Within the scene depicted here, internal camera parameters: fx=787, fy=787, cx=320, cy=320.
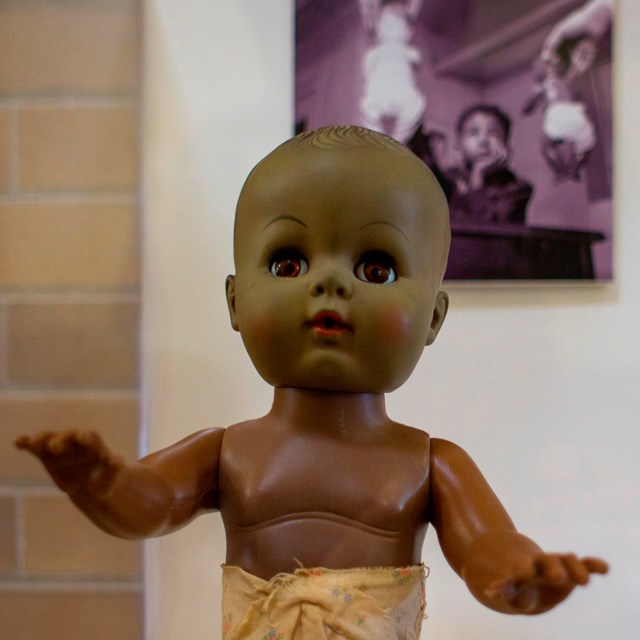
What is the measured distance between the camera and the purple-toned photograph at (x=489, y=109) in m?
1.08

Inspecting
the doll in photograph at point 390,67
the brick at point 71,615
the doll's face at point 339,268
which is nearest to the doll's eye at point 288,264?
the doll's face at point 339,268

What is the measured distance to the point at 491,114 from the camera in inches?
42.6

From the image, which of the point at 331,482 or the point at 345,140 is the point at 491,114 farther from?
the point at 331,482

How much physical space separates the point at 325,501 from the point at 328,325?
0.16m

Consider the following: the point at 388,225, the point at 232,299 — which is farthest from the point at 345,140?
the point at 232,299

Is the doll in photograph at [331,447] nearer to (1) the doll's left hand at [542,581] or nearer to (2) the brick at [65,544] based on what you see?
(1) the doll's left hand at [542,581]

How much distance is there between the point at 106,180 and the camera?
3.43ft

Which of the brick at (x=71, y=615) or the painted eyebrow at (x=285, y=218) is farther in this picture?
the brick at (x=71, y=615)

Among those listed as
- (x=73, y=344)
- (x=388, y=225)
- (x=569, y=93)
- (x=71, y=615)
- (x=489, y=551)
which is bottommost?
(x=71, y=615)

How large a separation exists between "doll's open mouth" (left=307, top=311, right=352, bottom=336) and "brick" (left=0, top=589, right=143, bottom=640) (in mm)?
534

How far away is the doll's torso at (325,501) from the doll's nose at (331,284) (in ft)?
0.45

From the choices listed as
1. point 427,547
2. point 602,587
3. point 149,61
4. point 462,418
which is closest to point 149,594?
point 427,547

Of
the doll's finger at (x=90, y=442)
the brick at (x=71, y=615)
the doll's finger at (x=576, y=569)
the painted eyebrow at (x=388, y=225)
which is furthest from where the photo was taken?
the brick at (x=71, y=615)

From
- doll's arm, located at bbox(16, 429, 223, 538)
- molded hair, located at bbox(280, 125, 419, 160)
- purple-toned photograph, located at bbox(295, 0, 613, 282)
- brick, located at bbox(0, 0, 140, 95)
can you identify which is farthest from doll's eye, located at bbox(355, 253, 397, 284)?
brick, located at bbox(0, 0, 140, 95)
